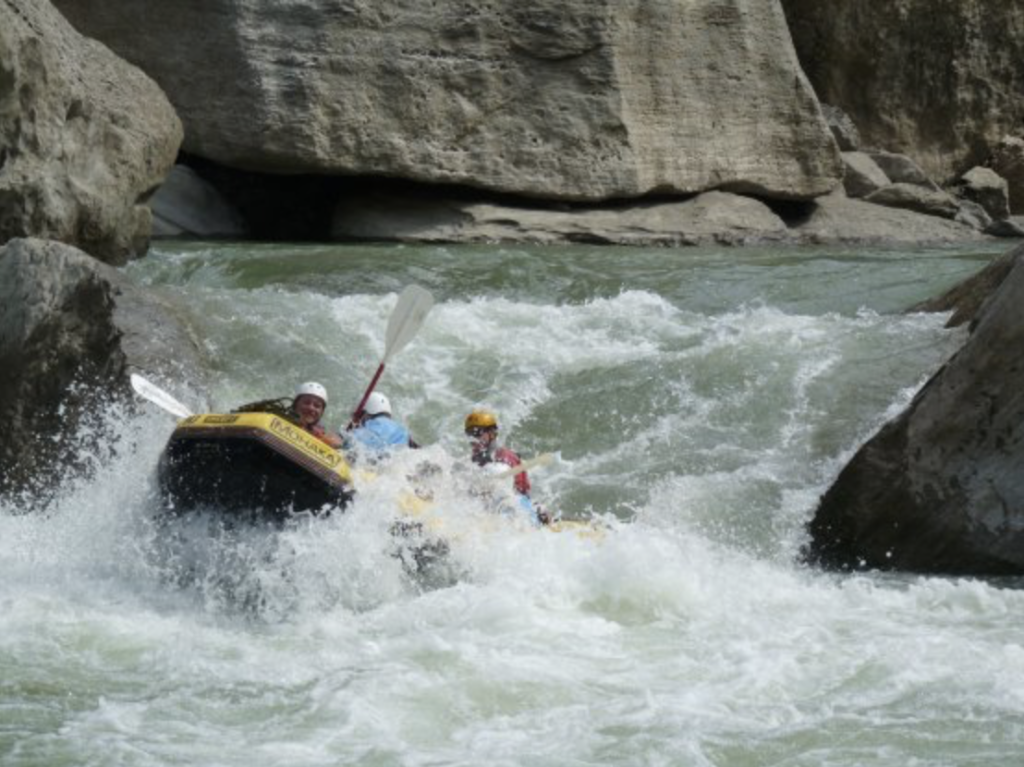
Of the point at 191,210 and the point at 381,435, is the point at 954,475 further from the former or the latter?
the point at 191,210

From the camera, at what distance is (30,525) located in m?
7.83

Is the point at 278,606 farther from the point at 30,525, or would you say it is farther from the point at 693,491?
the point at 693,491

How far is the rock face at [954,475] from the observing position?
7.49 metres

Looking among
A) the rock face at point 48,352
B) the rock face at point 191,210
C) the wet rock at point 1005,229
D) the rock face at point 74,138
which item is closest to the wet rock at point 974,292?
the rock face at point 48,352

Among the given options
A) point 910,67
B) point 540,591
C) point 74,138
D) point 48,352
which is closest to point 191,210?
point 74,138

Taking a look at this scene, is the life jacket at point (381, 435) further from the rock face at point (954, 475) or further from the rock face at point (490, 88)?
the rock face at point (490, 88)

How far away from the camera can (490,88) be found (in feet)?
48.6

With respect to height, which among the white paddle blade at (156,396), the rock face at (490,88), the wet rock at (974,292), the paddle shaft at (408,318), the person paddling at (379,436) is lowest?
the person paddling at (379,436)

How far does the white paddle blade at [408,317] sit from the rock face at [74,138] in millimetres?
3185

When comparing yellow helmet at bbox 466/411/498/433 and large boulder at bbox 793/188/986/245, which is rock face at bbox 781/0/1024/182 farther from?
yellow helmet at bbox 466/411/498/433

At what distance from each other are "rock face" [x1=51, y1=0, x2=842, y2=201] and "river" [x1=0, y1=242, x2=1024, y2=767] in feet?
10.6

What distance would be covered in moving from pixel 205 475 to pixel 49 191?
4.76 m

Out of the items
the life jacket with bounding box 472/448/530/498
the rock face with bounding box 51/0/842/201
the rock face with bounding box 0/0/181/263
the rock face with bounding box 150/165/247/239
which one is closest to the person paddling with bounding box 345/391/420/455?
the life jacket with bounding box 472/448/530/498

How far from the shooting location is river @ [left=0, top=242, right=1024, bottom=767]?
5406 millimetres
